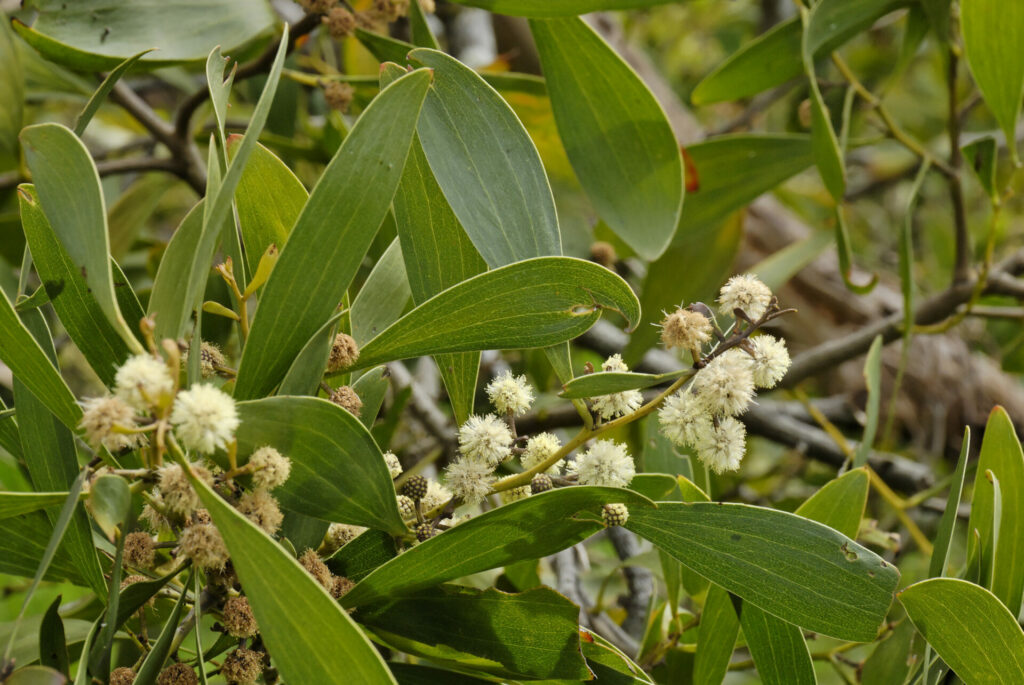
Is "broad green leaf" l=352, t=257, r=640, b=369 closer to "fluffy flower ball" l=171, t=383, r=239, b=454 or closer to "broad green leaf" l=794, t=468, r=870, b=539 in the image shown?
"fluffy flower ball" l=171, t=383, r=239, b=454

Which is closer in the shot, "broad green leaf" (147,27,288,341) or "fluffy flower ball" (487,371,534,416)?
"broad green leaf" (147,27,288,341)

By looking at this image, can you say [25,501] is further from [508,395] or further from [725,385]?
[725,385]

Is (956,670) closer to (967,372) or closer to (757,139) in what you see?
(757,139)

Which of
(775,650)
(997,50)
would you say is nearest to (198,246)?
(775,650)

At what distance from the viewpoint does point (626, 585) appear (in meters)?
1.65

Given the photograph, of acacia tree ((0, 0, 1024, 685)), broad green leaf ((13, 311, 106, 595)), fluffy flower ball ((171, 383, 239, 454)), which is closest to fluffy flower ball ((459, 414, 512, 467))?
acacia tree ((0, 0, 1024, 685))

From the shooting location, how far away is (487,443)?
27.2 inches

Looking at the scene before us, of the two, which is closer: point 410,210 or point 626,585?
point 410,210

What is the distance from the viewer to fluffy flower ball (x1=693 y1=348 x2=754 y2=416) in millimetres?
651

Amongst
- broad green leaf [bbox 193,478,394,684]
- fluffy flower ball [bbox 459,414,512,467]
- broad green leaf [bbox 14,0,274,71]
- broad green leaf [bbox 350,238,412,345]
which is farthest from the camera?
broad green leaf [bbox 14,0,274,71]

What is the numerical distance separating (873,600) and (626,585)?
3.40 feet

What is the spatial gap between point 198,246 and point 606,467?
0.35 meters

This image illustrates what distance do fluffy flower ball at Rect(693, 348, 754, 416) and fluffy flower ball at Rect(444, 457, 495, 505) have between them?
0.18 metres

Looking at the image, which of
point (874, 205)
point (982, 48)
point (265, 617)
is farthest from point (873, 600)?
point (874, 205)
